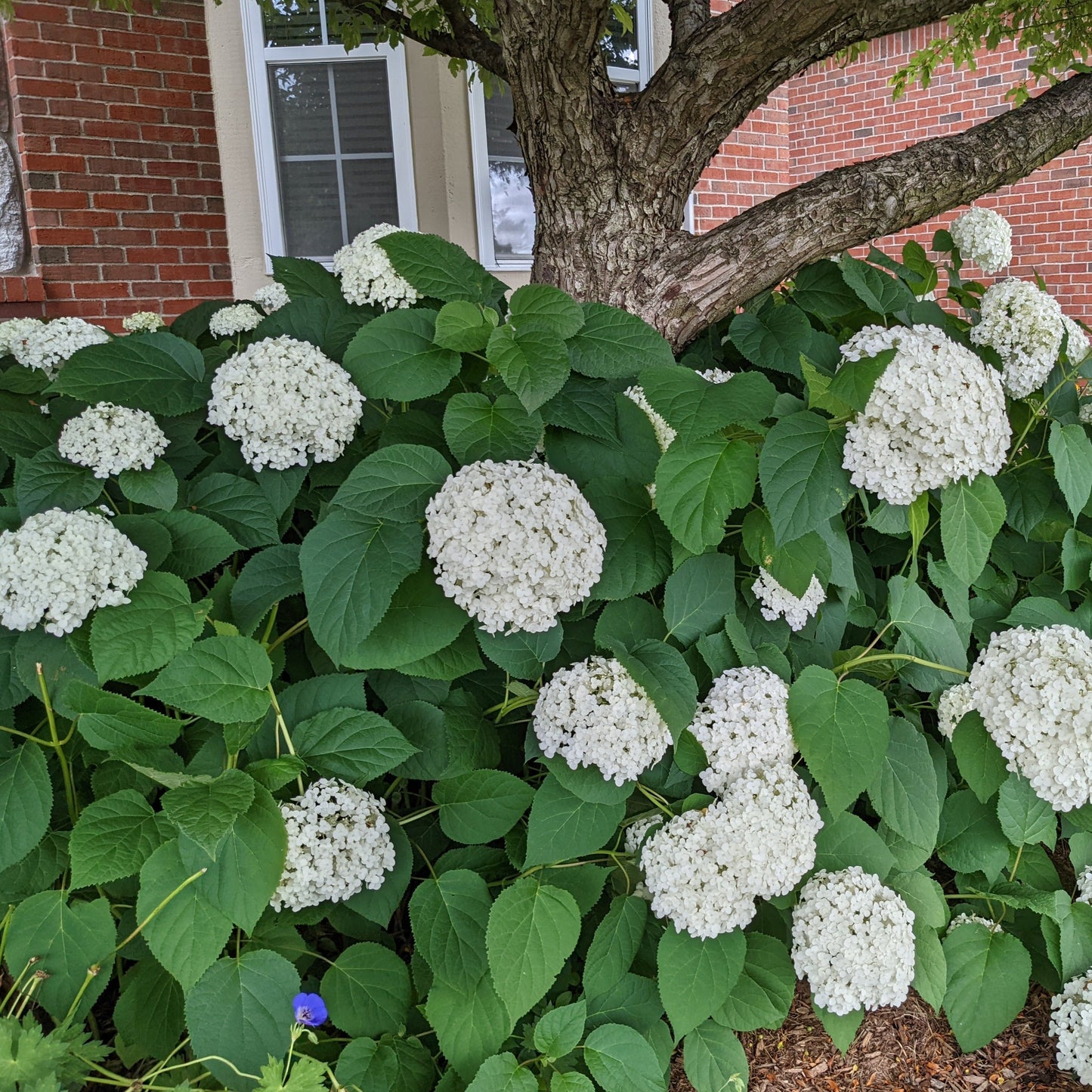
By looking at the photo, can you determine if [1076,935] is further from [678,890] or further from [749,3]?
[749,3]

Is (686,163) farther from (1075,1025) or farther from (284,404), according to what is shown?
(1075,1025)

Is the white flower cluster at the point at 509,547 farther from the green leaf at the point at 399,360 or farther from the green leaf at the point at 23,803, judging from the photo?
the green leaf at the point at 23,803

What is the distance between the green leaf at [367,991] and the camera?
4.24 ft

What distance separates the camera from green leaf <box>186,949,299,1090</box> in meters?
1.16

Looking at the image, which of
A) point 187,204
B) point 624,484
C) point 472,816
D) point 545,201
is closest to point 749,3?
point 545,201

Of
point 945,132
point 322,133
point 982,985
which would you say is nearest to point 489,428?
point 982,985

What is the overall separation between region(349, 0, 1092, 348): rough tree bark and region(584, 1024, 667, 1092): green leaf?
1394 millimetres

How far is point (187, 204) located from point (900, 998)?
5053 millimetres

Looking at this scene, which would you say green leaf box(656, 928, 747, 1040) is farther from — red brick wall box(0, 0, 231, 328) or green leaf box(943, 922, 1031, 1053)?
red brick wall box(0, 0, 231, 328)

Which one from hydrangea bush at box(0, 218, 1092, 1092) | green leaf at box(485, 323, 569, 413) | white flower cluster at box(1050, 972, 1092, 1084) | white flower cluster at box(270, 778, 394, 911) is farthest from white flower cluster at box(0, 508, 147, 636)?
white flower cluster at box(1050, 972, 1092, 1084)

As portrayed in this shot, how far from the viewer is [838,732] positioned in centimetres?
138

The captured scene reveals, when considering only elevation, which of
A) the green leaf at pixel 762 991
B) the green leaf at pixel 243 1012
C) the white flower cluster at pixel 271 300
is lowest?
the green leaf at pixel 762 991

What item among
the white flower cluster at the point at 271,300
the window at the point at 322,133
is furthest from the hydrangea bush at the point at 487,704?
the window at the point at 322,133

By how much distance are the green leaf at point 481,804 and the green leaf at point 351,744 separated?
0.49 feet
